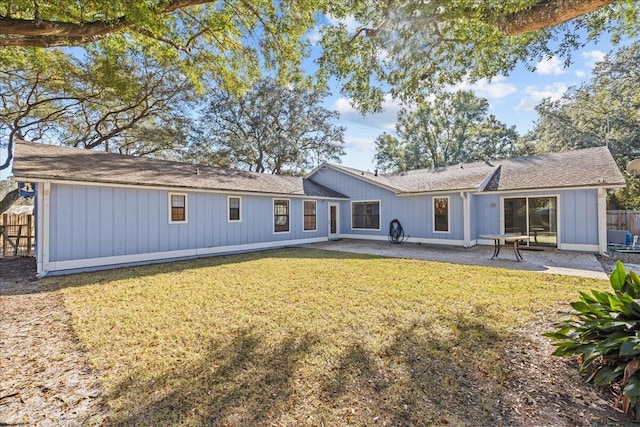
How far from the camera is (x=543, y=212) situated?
11094 mm

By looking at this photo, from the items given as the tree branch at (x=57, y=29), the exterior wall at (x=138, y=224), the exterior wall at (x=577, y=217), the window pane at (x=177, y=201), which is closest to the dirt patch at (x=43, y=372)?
the exterior wall at (x=138, y=224)

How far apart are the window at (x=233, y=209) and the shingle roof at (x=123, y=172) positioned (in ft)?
1.65

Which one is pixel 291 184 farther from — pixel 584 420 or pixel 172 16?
pixel 584 420

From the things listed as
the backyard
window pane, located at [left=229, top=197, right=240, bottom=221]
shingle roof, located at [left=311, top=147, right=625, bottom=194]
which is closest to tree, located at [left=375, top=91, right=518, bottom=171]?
shingle roof, located at [left=311, top=147, right=625, bottom=194]

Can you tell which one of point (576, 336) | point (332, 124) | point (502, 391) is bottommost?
point (502, 391)

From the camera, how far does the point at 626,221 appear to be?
13695mm

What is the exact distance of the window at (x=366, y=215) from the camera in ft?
48.5

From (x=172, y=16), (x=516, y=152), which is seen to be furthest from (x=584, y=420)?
(x=516, y=152)

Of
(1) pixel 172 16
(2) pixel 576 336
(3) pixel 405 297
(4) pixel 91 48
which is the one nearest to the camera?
(2) pixel 576 336

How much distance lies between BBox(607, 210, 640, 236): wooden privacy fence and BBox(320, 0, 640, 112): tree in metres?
10.8

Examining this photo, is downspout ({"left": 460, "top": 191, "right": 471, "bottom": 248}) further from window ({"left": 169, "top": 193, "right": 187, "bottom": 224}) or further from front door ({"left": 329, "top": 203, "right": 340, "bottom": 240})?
window ({"left": 169, "top": 193, "right": 187, "bottom": 224})

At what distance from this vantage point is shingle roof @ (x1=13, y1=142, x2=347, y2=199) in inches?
300

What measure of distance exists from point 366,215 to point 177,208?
9.11 m

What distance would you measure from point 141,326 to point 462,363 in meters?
4.30
